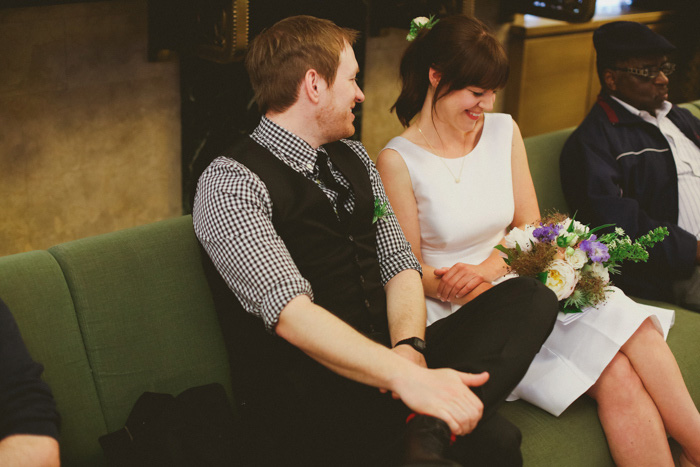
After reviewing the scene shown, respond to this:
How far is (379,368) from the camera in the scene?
1700 mm

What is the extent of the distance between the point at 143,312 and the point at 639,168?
2.03m

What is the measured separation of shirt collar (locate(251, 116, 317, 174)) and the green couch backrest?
1.24 feet

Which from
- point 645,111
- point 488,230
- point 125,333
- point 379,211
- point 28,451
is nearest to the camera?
point 28,451

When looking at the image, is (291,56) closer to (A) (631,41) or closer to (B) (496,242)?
(B) (496,242)

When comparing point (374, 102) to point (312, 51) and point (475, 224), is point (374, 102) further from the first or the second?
point (312, 51)

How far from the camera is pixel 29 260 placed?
6.28ft

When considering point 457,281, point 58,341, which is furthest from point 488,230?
point 58,341

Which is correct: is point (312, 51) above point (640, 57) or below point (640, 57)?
above

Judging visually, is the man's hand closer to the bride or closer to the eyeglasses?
the bride

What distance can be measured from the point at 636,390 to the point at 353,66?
4.10 ft

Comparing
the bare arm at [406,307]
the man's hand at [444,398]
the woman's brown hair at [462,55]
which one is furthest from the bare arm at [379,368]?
the woman's brown hair at [462,55]

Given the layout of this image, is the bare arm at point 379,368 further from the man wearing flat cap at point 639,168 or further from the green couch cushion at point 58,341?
the man wearing flat cap at point 639,168

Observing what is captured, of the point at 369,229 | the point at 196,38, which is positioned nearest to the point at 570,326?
the point at 369,229

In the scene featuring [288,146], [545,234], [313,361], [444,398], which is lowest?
[313,361]
